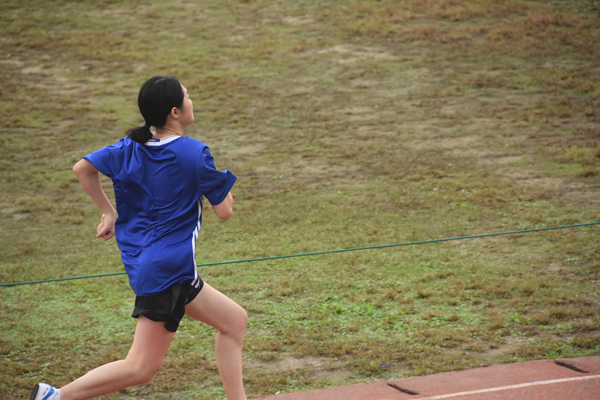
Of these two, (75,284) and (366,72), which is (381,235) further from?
(366,72)

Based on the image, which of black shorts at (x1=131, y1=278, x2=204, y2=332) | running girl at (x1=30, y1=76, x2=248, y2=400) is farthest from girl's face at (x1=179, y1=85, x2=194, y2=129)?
black shorts at (x1=131, y1=278, x2=204, y2=332)

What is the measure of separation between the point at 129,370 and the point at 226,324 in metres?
0.49

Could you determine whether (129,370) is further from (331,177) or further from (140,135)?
(331,177)

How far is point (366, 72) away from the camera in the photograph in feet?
41.3

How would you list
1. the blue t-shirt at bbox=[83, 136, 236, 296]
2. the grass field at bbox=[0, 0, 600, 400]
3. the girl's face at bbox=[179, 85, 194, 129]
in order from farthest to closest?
the grass field at bbox=[0, 0, 600, 400]
the girl's face at bbox=[179, 85, 194, 129]
the blue t-shirt at bbox=[83, 136, 236, 296]

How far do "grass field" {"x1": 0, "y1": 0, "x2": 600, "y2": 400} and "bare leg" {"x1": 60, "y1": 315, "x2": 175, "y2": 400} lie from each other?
1.26 m

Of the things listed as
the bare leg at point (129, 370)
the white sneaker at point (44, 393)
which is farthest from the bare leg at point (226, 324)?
the white sneaker at point (44, 393)

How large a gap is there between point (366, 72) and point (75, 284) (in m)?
8.05

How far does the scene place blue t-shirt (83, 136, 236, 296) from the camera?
109 inches

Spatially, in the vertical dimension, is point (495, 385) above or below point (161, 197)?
below

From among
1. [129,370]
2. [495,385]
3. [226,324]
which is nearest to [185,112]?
[226,324]

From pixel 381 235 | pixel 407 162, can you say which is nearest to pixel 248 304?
pixel 381 235

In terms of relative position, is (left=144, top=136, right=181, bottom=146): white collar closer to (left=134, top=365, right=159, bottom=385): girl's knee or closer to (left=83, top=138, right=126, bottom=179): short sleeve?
(left=83, top=138, right=126, bottom=179): short sleeve

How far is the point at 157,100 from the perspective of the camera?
9.25ft
